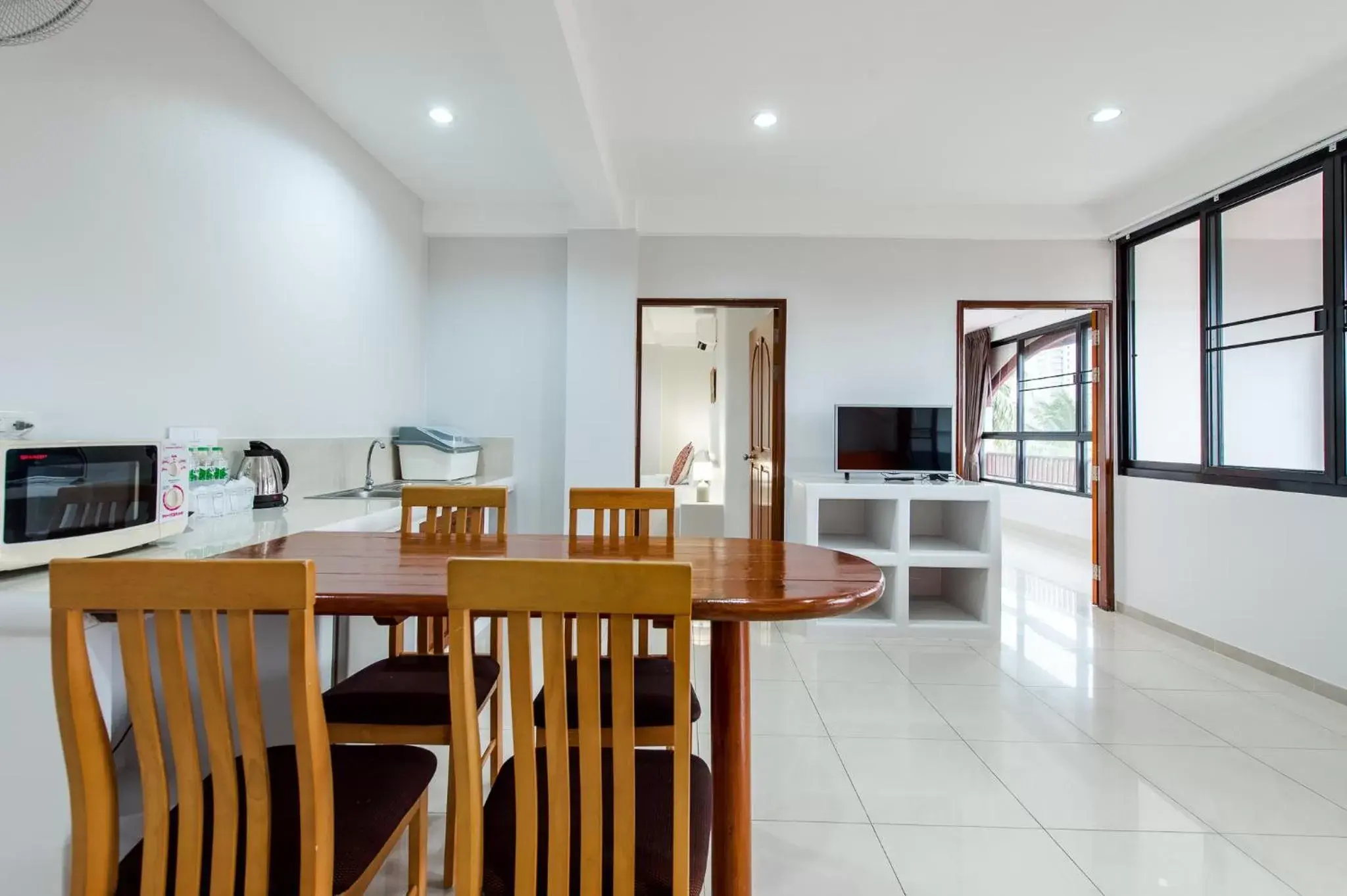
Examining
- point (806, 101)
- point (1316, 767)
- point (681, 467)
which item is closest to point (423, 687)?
point (806, 101)

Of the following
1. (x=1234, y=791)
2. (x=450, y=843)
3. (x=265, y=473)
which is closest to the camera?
(x=450, y=843)

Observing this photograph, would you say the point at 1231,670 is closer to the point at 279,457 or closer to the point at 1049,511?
the point at 1049,511

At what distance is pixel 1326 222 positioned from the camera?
2680 millimetres

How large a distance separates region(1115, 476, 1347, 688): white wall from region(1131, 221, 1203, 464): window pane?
Result: 0.25m

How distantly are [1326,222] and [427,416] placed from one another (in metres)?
4.66

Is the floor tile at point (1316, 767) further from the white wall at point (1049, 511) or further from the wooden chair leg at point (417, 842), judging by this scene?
the white wall at point (1049, 511)

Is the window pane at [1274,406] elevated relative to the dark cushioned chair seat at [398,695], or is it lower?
elevated

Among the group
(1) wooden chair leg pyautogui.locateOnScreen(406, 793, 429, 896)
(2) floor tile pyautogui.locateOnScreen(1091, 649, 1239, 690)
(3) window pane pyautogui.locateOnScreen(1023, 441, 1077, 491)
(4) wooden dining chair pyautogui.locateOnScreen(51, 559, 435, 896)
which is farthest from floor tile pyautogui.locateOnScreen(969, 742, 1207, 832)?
(3) window pane pyautogui.locateOnScreen(1023, 441, 1077, 491)

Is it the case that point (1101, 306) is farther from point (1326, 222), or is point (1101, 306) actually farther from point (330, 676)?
point (330, 676)

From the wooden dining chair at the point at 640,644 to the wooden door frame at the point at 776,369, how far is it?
1.95m

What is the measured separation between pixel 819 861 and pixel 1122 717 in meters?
1.61

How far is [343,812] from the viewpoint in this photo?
3.31ft

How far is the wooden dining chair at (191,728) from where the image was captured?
87 centimetres

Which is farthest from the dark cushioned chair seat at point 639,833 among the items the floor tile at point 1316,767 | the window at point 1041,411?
the window at point 1041,411
